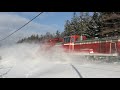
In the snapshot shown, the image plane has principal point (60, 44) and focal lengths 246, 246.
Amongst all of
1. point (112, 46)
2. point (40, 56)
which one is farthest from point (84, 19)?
point (112, 46)

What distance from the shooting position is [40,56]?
24391 millimetres
